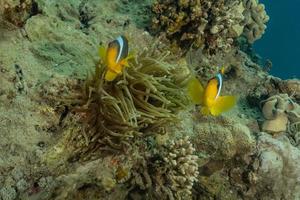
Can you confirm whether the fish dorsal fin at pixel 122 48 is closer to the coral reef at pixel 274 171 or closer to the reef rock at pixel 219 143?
the reef rock at pixel 219 143

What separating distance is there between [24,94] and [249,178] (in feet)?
8.74

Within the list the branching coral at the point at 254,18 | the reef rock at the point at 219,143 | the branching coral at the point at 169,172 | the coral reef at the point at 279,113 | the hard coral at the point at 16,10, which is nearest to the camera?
the hard coral at the point at 16,10

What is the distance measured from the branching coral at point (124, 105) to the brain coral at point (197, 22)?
139cm

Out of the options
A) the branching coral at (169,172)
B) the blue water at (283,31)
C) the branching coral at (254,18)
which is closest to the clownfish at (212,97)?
the branching coral at (169,172)

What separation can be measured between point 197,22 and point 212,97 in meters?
1.93

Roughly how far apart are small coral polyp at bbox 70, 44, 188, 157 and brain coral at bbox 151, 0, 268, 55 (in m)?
1.39

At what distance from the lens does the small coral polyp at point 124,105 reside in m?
3.38

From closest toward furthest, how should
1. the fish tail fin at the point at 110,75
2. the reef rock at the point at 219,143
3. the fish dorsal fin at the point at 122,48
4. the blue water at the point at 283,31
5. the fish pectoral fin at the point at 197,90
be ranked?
the fish dorsal fin at the point at 122,48 → the fish tail fin at the point at 110,75 → the fish pectoral fin at the point at 197,90 → the reef rock at the point at 219,143 → the blue water at the point at 283,31

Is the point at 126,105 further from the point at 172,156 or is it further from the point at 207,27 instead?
the point at 207,27

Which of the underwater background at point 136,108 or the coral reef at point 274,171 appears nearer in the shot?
the underwater background at point 136,108

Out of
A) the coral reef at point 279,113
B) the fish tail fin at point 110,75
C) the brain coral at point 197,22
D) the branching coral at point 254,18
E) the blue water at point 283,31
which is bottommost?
the fish tail fin at point 110,75

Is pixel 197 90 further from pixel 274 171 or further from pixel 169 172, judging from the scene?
pixel 274 171

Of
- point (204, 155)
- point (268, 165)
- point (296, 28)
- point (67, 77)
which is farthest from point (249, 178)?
point (296, 28)

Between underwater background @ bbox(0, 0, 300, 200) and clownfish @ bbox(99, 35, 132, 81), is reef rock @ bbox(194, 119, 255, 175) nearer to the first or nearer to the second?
underwater background @ bbox(0, 0, 300, 200)
